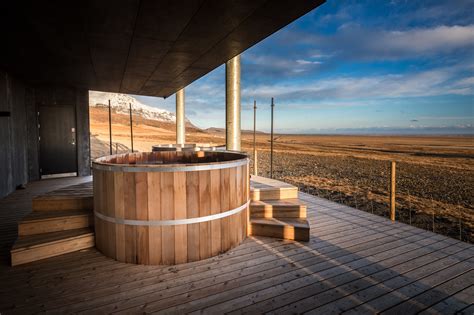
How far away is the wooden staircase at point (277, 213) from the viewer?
4027 mm

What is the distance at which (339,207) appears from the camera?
5680 mm

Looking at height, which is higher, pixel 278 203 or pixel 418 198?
pixel 278 203

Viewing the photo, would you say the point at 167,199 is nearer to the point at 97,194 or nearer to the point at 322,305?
the point at 97,194

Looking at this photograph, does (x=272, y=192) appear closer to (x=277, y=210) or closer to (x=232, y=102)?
(x=277, y=210)

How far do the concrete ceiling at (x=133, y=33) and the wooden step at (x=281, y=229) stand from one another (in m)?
2.86

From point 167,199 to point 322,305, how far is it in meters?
1.98

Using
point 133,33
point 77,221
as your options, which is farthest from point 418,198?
point 77,221

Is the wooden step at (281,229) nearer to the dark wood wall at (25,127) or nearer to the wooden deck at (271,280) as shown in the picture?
the wooden deck at (271,280)

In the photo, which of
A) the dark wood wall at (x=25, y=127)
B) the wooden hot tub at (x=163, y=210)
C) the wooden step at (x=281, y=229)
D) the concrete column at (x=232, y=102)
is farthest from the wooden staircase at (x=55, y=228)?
the concrete column at (x=232, y=102)

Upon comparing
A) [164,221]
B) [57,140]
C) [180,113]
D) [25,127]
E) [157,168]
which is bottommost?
[164,221]

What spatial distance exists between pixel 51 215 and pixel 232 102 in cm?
415

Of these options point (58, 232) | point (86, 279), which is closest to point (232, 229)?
point (86, 279)

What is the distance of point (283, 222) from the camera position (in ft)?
13.8

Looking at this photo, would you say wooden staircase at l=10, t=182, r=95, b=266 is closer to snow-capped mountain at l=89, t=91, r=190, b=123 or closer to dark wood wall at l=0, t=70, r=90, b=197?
dark wood wall at l=0, t=70, r=90, b=197
